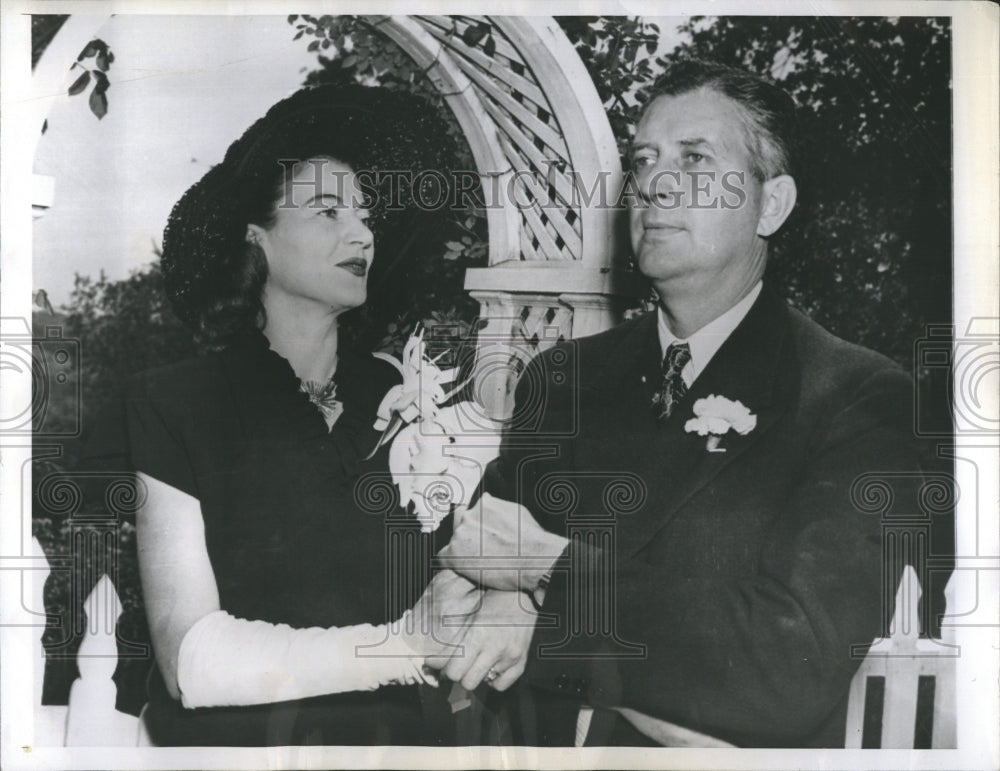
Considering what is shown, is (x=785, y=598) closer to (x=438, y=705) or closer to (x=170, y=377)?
(x=438, y=705)

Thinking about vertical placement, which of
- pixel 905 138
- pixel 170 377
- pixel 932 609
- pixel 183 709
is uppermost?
pixel 905 138

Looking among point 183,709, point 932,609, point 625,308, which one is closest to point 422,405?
point 625,308

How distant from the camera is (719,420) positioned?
4562 millimetres

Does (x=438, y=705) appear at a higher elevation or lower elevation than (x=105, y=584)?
lower

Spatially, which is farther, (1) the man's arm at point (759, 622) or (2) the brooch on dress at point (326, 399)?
(2) the brooch on dress at point (326, 399)

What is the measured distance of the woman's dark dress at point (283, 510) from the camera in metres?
4.57

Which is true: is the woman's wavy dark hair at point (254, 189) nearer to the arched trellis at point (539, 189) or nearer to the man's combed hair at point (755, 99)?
the arched trellis at point (539, 189)

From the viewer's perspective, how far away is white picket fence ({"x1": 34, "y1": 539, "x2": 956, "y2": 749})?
181 inches

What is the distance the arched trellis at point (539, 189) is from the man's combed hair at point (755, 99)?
0.30 metres

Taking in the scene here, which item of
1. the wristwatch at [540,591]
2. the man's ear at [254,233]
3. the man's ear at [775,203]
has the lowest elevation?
the wristwatch at [540,591]

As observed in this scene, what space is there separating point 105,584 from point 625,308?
7.21 ft

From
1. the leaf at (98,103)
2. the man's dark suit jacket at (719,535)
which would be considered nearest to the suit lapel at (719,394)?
the man's dark suit jacket at (719,535)

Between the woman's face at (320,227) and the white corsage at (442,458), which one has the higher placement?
the woman's face at (320,227)

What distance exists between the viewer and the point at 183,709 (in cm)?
462
